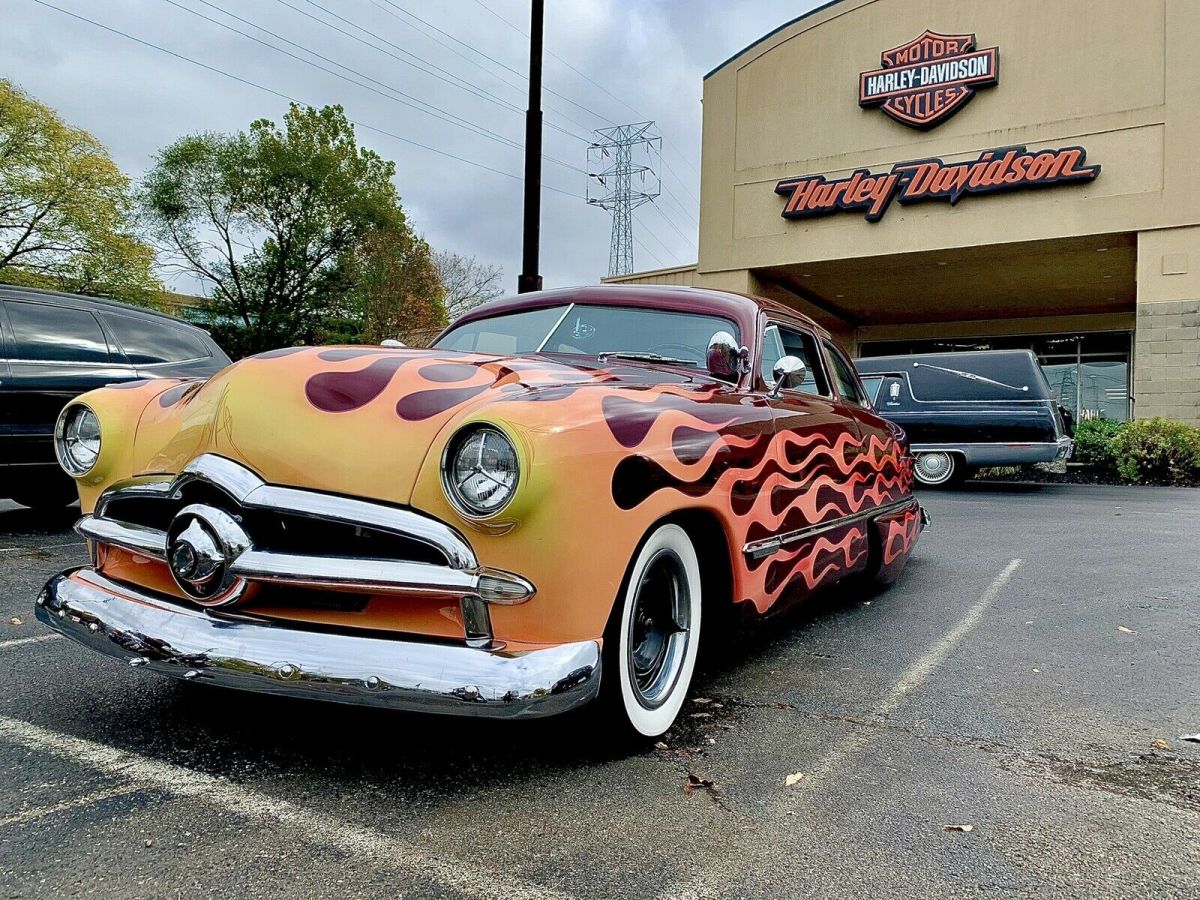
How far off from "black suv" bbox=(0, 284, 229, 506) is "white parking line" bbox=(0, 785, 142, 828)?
4.07 meters

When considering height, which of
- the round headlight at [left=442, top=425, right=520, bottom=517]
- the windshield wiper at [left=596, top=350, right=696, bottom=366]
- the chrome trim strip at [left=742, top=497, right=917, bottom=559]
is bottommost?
the chrome trim strip at [left=742, top=497, right=917, bottom=559]

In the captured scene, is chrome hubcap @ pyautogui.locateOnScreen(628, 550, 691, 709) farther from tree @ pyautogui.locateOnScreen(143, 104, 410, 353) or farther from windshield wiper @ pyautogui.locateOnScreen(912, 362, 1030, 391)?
tree @ pyautogui.locateOnScreen(143, 104, 410, 353)

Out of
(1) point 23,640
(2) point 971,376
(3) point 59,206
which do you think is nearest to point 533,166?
(2) point 971,376

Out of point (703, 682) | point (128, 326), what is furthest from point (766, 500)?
point (128, 326)

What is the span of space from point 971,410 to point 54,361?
1088 cm

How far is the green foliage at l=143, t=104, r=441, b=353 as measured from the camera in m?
32.0

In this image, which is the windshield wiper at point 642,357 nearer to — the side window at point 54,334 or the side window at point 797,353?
the side window at point 797,353

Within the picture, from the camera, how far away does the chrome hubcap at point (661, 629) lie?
243 centimetres

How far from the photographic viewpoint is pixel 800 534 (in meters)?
3.20

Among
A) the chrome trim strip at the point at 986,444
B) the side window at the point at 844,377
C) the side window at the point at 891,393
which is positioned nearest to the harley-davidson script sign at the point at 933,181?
the side window at the point at 891,393

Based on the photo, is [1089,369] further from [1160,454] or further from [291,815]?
[291,815]

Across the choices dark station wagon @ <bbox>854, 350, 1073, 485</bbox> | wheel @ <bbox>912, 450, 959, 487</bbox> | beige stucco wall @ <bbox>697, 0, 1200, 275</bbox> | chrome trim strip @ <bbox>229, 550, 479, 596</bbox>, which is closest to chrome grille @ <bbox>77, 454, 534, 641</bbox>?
chrome trim strip @ <bbox>229, 550, 479, 596</bbox>

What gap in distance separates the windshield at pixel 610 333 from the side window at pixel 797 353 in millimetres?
210

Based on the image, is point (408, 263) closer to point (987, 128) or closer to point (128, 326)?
point (987, 128)
